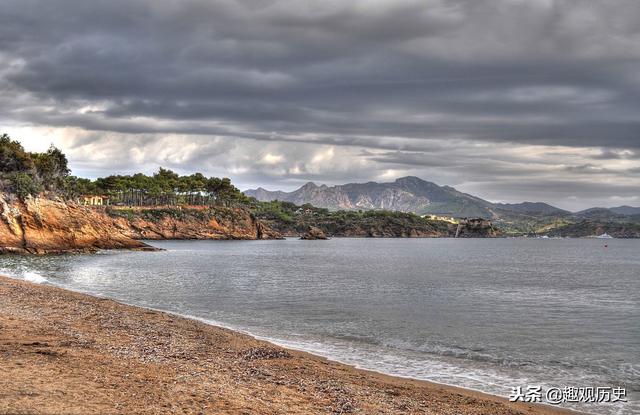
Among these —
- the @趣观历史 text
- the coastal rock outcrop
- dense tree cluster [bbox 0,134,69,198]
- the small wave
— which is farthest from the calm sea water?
dense tree cluster [bbox 0,134,69,198]

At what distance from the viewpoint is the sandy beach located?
1211 centimetres

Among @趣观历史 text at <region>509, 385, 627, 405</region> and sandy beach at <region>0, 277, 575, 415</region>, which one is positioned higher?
sandy beach at <region>0, 277, 575, 415</region>

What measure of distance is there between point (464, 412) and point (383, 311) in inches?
901

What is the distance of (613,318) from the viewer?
3597cm

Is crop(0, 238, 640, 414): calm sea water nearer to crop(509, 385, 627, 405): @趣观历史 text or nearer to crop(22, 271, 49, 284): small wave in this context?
crop(22, 271, 49, 284): small wave

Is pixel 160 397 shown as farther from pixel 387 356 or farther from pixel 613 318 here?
pixel 613 318

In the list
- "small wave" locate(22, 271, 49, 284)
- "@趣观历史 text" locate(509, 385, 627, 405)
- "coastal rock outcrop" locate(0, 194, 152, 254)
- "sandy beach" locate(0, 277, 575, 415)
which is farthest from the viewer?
"coastal rock outcrop" locate(0, 194, 152, 254)

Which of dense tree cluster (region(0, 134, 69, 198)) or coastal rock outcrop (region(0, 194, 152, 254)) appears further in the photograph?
dense tree cluster (region(0, 134, 69, 198))

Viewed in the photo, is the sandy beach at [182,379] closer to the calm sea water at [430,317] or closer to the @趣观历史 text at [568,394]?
the @趣观历史 text at [568,394]

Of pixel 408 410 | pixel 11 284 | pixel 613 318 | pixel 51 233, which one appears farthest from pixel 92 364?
pixel 51 233

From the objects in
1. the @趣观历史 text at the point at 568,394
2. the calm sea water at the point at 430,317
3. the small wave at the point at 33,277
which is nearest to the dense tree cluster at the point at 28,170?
the calm sea water at the point at 430,317

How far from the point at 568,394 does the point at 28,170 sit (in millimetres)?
104244

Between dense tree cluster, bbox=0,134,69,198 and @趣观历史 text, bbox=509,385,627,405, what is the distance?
87801 mm

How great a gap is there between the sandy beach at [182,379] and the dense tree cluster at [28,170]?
7217cm
